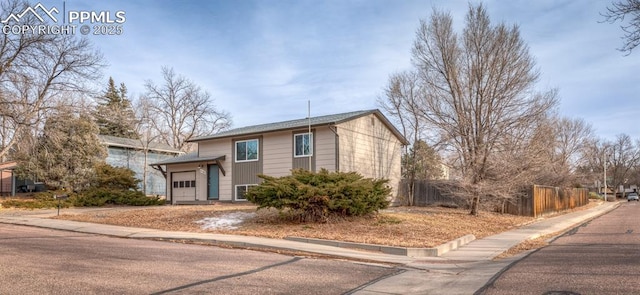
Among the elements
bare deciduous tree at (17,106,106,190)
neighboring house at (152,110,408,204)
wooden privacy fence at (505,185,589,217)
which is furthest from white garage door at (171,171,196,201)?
wooden privacy fence at (505,185,589,217)

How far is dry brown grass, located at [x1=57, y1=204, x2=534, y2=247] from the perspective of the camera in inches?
516

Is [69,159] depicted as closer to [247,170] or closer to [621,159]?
[247,170]

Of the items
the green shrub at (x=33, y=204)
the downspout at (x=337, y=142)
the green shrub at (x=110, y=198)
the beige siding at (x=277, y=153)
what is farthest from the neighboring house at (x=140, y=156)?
the downspout at (x=337, y=142)

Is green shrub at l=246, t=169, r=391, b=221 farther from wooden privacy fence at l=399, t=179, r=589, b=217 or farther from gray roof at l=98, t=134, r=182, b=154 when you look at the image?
gray roof at l=98, t=134, r=182, b=154

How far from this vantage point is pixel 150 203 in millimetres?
27938

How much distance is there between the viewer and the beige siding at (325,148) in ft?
75.6

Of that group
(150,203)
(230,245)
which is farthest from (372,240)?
(150,203)

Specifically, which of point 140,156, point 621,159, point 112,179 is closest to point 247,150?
point 112,179

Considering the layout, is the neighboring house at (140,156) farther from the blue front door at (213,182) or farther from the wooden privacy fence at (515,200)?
the wooden privacy fence at (515,200)

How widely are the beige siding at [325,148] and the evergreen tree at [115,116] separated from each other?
1229cm

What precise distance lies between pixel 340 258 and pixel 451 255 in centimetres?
297

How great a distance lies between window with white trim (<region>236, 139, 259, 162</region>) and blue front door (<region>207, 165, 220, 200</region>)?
1.93 meters

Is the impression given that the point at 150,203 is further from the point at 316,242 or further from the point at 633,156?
the point at 633,156

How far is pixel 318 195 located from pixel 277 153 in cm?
1087
